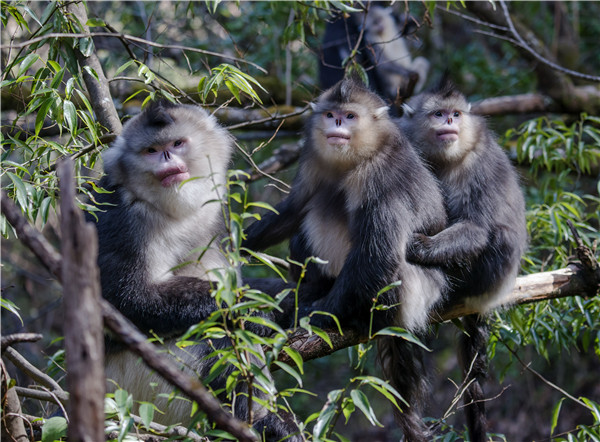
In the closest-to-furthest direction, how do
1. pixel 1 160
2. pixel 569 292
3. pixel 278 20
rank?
1. pixel 1 160
2. pixel 569 292
3. pixel 278 20

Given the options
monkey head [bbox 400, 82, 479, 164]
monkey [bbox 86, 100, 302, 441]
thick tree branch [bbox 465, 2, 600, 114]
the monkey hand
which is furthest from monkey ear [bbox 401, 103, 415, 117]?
thick tree branch [bbox 465, 2, 600, 114]

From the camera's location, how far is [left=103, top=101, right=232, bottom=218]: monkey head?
2889mm

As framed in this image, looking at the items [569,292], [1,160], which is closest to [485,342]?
[569,292]

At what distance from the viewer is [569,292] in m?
3.55

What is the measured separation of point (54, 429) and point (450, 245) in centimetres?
196

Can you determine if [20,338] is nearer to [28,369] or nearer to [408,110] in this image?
[28,369]

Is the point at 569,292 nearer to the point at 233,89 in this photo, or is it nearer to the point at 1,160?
the point at 233,89

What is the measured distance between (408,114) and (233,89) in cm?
136

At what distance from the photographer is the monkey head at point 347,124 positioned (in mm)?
3244

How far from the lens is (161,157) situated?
2900 mm

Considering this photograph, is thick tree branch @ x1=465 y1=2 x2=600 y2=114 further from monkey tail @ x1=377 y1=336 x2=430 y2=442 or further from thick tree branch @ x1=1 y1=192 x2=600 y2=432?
monkey tail @ x1=377 y1=336 x2=430 y2=442

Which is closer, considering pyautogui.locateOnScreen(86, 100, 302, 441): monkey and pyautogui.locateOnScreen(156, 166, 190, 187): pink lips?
pyautogui.locateOnScreen(86, 100, 302, 441): monkey

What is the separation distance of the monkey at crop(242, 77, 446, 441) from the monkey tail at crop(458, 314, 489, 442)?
317 millimetres

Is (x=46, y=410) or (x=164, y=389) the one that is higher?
(x=164, y=389)
